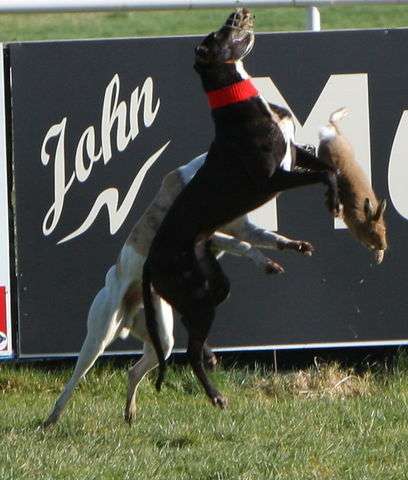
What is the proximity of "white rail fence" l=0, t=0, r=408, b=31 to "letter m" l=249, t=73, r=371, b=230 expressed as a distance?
398 millimetres

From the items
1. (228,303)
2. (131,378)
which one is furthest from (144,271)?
(228,303)

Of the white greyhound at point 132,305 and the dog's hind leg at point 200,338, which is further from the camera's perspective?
the white greyhound at point 132,305

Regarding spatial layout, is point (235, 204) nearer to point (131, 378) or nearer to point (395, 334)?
point (131, 378)

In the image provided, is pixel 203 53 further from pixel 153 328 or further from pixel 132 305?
pixel 132 305

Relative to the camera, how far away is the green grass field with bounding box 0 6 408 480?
5.52 metres

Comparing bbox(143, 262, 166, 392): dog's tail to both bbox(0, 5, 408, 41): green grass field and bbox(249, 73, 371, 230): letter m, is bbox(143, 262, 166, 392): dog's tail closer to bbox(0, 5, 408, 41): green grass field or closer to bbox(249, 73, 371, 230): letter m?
bbox(249, 73, 371, 230): letter m

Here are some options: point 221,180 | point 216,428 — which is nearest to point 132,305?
point 216,428

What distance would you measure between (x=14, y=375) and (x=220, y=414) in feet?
5.27

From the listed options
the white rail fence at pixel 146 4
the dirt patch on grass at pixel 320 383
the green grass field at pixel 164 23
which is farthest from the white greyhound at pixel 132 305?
the green grass field at pixel 164 23

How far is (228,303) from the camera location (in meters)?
7.66

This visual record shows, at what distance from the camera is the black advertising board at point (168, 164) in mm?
7586

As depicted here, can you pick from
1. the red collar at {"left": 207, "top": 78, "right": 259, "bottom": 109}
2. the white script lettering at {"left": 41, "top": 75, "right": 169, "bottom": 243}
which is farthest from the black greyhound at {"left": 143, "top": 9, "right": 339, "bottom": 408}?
the white script lettering at {"left": 41, "top": 75, "right": 169, "bottom": 243}

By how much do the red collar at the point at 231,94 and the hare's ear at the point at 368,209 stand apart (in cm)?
93

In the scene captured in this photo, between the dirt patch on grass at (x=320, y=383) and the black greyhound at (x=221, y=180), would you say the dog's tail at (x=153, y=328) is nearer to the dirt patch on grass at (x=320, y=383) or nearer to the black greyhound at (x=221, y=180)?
the black greyhound at (x=221, y=180)
